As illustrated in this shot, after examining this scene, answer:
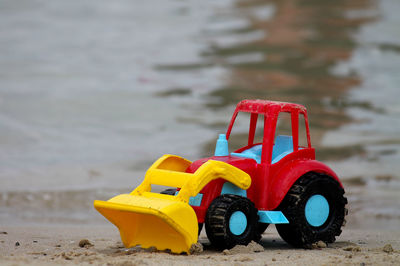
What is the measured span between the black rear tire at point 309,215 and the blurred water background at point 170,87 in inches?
70.2

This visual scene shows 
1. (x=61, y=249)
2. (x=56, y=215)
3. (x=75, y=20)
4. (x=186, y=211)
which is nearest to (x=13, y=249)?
(x=61, y=249)

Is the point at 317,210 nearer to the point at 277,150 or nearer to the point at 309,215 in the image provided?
the point at 309,215

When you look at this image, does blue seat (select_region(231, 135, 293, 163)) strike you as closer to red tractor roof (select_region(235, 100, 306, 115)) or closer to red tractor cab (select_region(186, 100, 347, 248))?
red tractor cab (select_region(186, 100, 347, 248))

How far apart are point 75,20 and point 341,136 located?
10.3 meters

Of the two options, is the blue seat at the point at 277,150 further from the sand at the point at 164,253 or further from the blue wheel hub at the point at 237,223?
the sand at the point at 164,253

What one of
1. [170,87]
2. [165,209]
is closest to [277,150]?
[165,209]

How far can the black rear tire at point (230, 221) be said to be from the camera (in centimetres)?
525

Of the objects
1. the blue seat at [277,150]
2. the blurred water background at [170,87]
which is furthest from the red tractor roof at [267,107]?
the blurred water background at [170,87]

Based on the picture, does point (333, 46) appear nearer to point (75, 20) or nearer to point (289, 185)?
point (75, 20)

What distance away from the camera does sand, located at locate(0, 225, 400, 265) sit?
4.91 m

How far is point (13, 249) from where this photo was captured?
5.49 metres

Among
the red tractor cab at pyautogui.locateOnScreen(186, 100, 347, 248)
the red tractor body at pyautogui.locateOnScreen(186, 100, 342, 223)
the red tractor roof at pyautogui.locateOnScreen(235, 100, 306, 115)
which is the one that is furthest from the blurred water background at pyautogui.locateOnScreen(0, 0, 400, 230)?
the red tractor roof at pyautogui.locateOnScreen(235, 100, 306, 115)

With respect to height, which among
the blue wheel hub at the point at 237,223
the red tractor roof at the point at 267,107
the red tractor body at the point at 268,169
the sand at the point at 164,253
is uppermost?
the red tractor roof at the point at 267,107

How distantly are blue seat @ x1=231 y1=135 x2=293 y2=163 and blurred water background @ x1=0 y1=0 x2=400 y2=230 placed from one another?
77.6 inches
